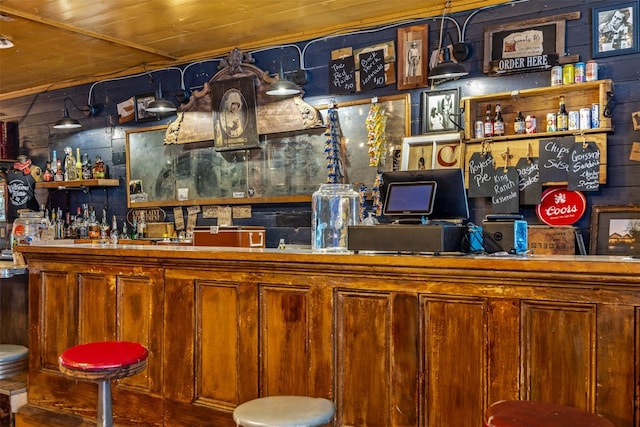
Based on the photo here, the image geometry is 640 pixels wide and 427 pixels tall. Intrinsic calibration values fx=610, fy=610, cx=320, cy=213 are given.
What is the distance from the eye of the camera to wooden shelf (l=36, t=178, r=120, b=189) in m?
6.42

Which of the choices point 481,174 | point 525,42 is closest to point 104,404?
point 481,174

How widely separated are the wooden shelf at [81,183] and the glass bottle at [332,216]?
3.87 meters

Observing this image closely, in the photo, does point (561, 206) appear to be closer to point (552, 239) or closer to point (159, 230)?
point (552, 239)

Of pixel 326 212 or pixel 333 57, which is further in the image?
pixel 333 57

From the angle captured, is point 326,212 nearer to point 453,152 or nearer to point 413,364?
point 413,364

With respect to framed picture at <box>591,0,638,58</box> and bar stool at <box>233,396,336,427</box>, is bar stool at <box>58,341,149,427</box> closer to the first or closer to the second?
bar stool at <box>233,396,336,427</box>

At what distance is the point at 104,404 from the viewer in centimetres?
257

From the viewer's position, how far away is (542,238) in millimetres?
4051

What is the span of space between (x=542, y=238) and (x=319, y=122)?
204 centimetres

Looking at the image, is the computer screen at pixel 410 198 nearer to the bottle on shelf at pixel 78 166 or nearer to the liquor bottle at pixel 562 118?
the liquor bottle at pixel 562 118

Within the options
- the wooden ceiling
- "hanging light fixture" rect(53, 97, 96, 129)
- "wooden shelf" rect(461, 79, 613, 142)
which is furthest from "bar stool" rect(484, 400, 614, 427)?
"hanging light fixture" rect(53, 97, 96, 129)

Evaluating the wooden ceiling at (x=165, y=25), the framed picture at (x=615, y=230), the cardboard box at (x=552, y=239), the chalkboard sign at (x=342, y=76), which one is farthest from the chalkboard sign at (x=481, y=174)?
the chalkboard sign at (x=342, y=76)

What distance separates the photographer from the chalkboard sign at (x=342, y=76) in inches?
196

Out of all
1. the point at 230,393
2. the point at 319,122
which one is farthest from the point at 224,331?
the point at 319,122
